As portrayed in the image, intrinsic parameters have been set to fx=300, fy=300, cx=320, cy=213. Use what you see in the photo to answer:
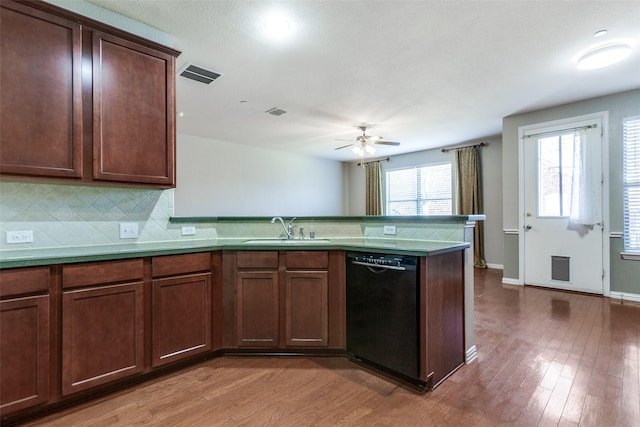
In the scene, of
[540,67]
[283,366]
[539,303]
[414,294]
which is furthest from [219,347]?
[540,67]

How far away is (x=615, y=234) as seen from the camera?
3945 millimetres

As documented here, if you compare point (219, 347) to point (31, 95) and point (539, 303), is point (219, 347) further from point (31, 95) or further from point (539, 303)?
point (539, 303)

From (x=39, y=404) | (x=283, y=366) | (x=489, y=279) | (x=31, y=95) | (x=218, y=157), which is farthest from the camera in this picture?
(x=218, y=157)

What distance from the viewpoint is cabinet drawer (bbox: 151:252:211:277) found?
2061 mm

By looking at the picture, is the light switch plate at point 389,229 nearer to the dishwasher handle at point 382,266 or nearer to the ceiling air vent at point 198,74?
the dishwasher handle at point 382,266

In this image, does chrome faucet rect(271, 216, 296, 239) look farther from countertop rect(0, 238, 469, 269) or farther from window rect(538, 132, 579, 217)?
window rect(538, 132, 579, 217)

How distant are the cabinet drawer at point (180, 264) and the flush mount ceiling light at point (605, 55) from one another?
394 cm

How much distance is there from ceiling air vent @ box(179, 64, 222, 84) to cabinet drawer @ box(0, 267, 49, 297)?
2.38 meters

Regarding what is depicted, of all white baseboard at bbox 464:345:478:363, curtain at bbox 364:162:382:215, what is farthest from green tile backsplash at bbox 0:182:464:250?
curtain at bbox 364:162:382:215

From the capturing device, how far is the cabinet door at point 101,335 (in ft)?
5.70

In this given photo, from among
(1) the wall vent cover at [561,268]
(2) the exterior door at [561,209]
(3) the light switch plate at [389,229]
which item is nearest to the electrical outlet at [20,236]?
(3) the light switch plate at [389,229]

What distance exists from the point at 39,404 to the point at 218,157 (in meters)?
5.15

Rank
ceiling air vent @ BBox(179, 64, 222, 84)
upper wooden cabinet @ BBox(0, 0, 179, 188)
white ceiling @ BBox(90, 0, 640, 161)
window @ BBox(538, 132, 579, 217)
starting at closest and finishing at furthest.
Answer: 1. upper wooden cabinet @ BBox(0, 0, 179, 188)
2. white ceiling @ BBox(90, 0, 640, 161)
3. ceiling air vent @ BBox(179, 64, 222, 84)
4. window @ BBox(538, 132, 579, 217)

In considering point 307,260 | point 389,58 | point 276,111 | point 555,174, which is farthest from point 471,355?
point 276,111
